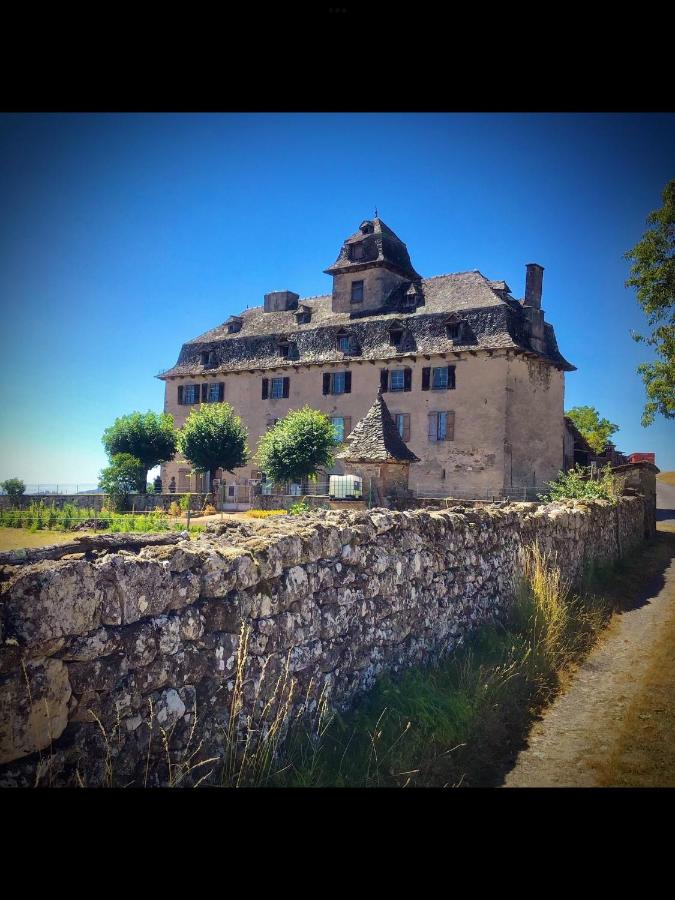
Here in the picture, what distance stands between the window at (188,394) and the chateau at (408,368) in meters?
0.05

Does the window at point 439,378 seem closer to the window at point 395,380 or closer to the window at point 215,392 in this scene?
the window at point 395,380

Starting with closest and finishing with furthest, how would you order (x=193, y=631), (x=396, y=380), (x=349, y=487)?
(x=193, y=631)
(x=349, y=487)
(x=396, y=380)

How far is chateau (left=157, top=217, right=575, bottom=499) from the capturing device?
86.5 feet

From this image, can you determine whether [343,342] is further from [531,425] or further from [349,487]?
[349,487]

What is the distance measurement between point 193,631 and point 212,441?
25.8 metres

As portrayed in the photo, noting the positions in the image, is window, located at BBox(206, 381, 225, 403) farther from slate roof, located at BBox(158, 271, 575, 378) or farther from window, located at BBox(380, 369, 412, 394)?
window, located at BBox(380, 369, 412, 394)

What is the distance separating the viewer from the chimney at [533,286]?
27672mm

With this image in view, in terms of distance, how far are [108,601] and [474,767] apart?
2.81 metres

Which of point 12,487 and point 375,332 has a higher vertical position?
point 375,332

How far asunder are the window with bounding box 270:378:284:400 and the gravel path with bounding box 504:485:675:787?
83.6ft

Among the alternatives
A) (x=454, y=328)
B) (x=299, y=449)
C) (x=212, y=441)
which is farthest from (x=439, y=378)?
(x=212, y=441)

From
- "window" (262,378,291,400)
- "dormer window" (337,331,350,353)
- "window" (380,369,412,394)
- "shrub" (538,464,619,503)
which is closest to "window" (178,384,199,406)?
"window" (262,378,291,400)

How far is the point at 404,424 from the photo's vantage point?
28.3 metres

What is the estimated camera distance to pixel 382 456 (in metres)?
16.3
